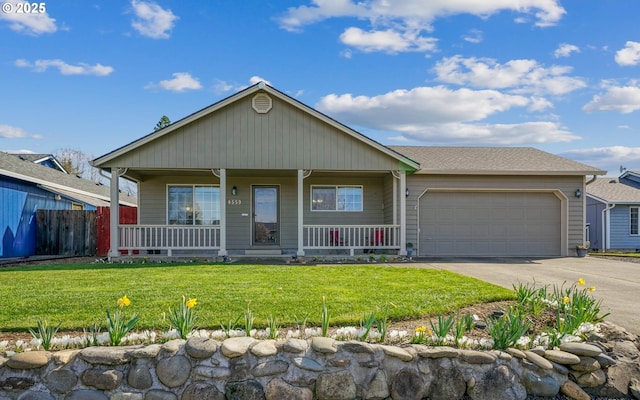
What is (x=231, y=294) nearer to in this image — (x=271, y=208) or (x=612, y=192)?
(x=271, y=208)

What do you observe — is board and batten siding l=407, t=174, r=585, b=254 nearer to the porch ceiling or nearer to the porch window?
the porch ceiling

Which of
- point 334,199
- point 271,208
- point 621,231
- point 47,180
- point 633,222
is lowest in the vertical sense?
point 621,231

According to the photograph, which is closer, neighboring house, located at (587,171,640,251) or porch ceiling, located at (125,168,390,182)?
porch ceiling, located at (125,168,390,182)

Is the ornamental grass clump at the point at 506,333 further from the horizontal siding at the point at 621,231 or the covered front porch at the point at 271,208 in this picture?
the horizontal siding at the point at 621,231

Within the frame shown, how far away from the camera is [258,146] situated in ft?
39.6

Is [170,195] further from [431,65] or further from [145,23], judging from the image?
[431,65]

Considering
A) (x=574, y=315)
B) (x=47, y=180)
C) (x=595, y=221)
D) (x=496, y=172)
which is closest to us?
(x=574, y=315)

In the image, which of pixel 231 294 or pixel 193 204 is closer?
pixel 231 294

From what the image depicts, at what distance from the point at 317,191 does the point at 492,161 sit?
5959 mm

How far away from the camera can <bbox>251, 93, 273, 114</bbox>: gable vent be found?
12.1 metres

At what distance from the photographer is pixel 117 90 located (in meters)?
19.6

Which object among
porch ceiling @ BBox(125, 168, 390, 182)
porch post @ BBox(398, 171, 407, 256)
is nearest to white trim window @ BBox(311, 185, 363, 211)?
porch ceiling @ BBox(125, 168, 390, 182)

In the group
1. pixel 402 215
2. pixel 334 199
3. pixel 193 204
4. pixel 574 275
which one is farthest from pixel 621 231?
pixel 193 204

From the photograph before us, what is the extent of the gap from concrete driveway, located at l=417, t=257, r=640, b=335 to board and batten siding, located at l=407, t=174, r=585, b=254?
1.18 metres
